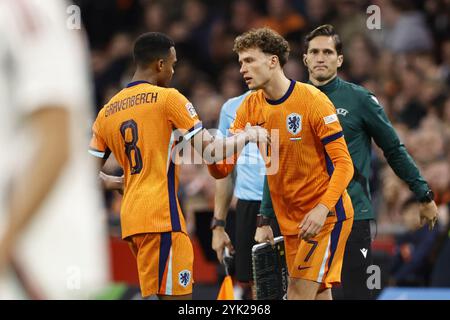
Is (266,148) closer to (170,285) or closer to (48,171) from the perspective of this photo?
(170,285)

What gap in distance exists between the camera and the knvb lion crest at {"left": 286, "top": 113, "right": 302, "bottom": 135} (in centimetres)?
453

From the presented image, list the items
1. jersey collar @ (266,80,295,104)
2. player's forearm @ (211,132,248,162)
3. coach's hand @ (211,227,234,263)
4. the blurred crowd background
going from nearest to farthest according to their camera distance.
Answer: player's forearm @ (211,132,248,162), jersey collar @ (266,80,295,104), coach's hand @ (211,227,234,263), the blurred crowd background

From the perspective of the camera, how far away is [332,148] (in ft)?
14.5

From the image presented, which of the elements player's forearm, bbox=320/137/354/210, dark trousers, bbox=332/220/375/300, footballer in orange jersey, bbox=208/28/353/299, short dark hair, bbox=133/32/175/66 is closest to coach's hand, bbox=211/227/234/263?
dark trousers, bbox=332/220/375/300

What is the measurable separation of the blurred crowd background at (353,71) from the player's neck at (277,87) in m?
2.48

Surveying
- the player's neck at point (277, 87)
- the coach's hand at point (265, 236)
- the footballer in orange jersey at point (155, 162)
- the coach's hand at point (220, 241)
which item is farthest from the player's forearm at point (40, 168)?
the coach's hand at point (220, 241)

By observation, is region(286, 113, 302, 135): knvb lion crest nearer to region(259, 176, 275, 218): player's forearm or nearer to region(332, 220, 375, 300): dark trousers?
region(259, 176, 275, 218): player's forearm

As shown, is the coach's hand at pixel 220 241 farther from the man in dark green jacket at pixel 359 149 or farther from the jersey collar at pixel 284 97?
the jersey collar at pixel 284 97

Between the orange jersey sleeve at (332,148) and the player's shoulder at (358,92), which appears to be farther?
the player's shoulder at (358,92)

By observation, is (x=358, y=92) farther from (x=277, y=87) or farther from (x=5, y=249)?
(x=5, y=249)

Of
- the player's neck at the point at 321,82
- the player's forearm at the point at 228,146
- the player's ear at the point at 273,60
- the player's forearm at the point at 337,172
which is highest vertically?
the player's ear at the point at 273,60

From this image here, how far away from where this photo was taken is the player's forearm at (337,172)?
4.33 m

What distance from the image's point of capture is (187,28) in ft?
39.5

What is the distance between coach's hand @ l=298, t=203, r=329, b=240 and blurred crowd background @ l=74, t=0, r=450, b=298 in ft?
8.88
